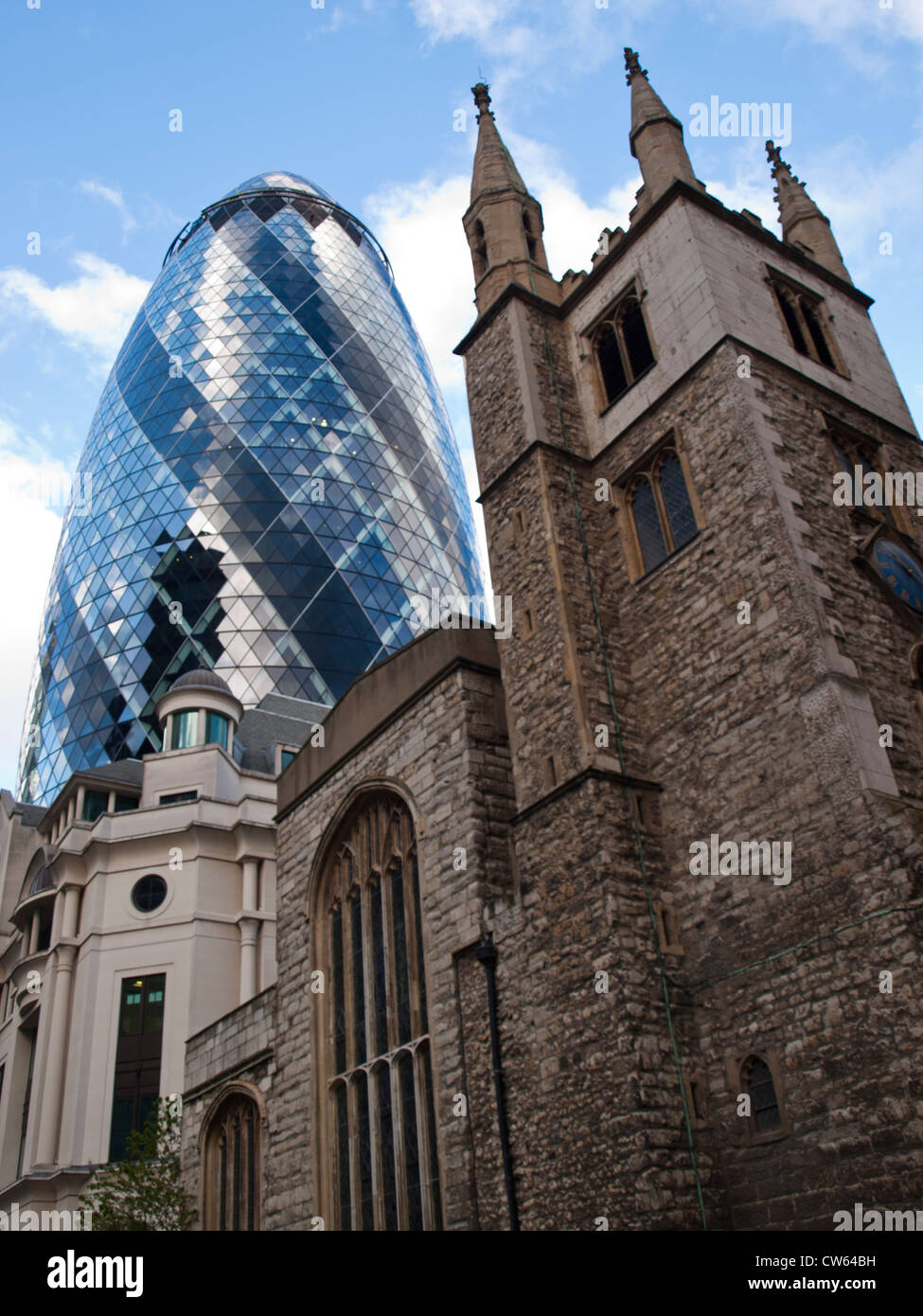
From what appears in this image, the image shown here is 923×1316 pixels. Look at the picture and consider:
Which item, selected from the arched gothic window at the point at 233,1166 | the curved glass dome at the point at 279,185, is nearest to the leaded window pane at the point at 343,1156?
the arched gothic window at the point at 233,1166

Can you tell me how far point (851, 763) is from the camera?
34.9 feet

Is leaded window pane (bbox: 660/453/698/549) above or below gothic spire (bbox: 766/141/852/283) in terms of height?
below

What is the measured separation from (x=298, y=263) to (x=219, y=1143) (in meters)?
52.3

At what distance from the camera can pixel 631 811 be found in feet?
40.8

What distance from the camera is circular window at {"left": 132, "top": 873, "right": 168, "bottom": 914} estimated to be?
31.1m

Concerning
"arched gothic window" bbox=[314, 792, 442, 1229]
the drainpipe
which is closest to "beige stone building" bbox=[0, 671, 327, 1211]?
"arched gothic window" bbox=[314, 792, 442, 1229]

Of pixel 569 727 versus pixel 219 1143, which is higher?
pixel 569 727

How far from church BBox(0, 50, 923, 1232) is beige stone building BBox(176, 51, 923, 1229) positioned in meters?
0.04

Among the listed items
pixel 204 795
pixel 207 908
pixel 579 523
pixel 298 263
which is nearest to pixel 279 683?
pixel 204 795

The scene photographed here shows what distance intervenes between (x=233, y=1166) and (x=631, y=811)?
385 inches

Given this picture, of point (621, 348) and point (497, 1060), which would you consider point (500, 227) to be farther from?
point (497, 1060)

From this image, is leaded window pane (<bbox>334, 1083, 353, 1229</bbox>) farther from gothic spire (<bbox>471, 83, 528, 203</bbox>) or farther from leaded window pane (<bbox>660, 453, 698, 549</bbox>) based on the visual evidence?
gothic spire (<bbox>471, 83, 528, 203</bbox>)

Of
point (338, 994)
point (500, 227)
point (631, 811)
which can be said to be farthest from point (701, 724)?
point (500, 227)
